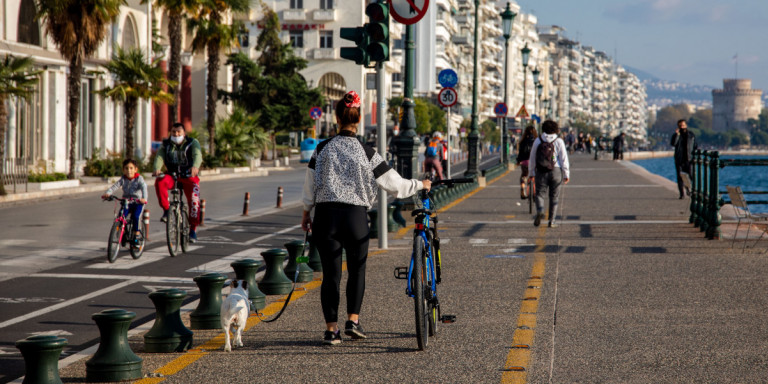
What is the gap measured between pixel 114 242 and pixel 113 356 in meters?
6.73

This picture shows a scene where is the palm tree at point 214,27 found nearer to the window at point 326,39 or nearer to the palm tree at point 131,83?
the palm tree at point 131,83

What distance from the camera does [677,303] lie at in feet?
28.2

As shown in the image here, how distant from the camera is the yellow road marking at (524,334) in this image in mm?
5960

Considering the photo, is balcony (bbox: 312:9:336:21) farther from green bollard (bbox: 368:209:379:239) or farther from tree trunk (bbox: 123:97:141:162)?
green bollard (bbox: 368:209:379:239)

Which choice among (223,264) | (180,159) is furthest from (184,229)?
(223,264)

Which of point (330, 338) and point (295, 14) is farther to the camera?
point (295, 14)

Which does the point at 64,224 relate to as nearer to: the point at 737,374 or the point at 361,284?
the point at 361,284

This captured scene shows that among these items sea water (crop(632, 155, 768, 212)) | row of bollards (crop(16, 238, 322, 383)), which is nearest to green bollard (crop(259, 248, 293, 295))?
row of bollards (crop(16, 238, 322, 383))

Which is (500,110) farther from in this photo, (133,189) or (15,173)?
(133,189)

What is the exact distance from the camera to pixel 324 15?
8975 centimetres

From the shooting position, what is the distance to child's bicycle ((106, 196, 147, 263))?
12477 millimetres

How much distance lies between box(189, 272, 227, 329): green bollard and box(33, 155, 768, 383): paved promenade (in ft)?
0.47

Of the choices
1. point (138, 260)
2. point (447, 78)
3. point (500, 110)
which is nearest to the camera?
point (138, 260)

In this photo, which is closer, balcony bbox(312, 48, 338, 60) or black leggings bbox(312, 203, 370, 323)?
black leggings bbox(312, 203, 370, 323)
